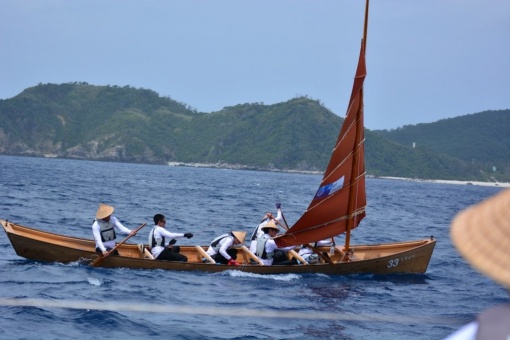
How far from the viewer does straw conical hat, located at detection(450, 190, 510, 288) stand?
2430 millimetres

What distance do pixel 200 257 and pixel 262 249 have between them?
4.59 ft

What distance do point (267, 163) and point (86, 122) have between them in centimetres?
4086

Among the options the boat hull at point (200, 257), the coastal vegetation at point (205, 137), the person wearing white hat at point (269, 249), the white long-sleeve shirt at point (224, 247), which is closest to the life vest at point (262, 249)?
the person wearing white hat at point (269, 249)

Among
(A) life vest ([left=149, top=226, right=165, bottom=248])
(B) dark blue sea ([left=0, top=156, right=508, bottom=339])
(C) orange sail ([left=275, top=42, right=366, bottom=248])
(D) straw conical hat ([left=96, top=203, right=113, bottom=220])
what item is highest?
(C) orange sail ([left=275, top=42, right=366, bottom=248])

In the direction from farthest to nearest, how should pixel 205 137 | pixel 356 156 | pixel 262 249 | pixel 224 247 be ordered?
pixel 205 137 < pixel 356 156 < pixel 262 249 < pixel 224 247

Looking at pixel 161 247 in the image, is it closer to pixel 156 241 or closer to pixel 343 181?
pixel 156 241

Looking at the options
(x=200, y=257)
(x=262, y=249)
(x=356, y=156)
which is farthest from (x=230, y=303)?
(x=356, y=156)

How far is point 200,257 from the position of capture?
18500mm

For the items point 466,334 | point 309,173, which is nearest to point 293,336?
point 466,334

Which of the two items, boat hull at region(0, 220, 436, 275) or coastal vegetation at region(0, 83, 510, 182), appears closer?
boat hull at region(0, 220, 436, 275)

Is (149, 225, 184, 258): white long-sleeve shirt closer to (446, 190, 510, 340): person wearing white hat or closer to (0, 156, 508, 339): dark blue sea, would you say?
(0, 156, 508, 339): dark blue sea

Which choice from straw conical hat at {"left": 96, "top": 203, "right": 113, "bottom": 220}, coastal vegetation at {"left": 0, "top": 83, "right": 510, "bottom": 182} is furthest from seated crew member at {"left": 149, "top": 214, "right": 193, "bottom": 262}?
coastal vegetation at {"left": 0, "top": 83, "right": 510, "bottom": 182}

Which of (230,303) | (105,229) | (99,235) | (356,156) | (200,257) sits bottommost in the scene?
(230,303)

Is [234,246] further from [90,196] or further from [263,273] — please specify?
[90,196]
